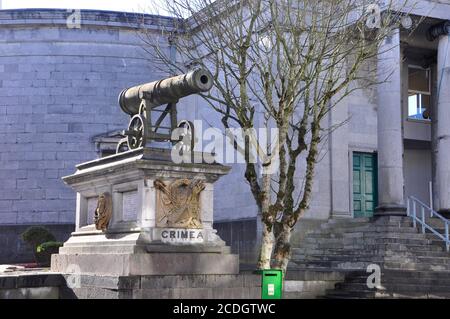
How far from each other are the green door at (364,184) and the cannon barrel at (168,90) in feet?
39.8

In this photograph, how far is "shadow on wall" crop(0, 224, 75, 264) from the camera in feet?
71.9

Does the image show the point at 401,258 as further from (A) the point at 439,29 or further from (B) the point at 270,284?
(A) the point at 439,29

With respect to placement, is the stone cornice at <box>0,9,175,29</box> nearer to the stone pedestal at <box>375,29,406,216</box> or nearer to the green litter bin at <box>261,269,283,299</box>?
the stone pedestal at <box>375,29,406,216</box>

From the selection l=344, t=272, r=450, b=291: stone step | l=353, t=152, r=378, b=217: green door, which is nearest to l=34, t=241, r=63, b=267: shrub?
l=344, t=272, r=450, b=291: stone step

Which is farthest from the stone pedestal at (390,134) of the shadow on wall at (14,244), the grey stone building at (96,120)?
the shadow on wall at (14,244)

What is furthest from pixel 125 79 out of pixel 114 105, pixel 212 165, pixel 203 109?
pixel 212 165

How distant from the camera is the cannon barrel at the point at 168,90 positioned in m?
10.0

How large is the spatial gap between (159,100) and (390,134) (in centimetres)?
1045

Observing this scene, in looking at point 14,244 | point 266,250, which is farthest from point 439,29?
point 14,244

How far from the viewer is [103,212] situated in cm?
1045

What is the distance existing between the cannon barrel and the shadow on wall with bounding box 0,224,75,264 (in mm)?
11725

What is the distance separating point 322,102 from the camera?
12.5 metres

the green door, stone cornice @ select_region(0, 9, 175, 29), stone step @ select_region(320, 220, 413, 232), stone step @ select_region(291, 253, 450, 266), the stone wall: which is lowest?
stone step @ select_region(291, 253, 450, 266)
